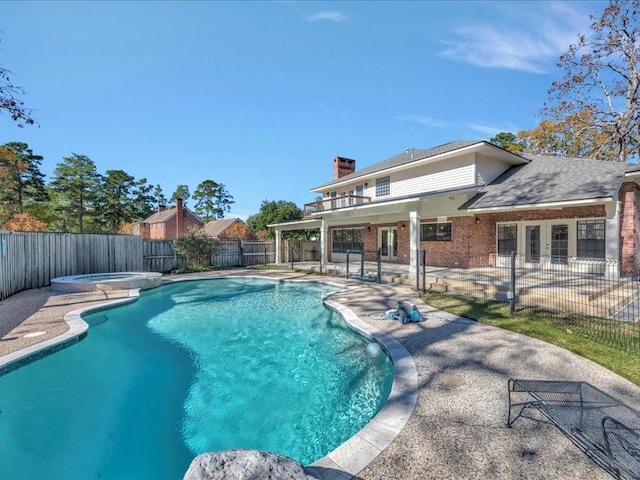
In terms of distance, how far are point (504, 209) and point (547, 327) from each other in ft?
23.0

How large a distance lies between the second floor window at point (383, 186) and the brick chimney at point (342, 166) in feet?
23.9

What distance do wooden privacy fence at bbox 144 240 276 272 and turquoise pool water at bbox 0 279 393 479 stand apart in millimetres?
11154

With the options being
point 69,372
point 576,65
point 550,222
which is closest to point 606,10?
point 576,65

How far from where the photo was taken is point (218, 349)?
7.15 m

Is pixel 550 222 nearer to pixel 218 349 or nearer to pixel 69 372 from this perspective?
pixel 218 349

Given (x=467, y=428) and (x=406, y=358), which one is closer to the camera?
(x=467, y=428)

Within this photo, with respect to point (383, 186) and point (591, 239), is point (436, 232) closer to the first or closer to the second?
point (383, 186)

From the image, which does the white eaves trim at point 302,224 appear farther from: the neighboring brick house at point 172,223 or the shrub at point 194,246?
the neighboring brick house at point 172,223

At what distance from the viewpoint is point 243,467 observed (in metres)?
2.06

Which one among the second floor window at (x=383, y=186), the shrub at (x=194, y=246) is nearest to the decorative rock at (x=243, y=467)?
the second floor window at (x=383, y=186)

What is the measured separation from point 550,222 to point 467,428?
529 inches

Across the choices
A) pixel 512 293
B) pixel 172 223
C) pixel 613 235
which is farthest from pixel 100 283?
pixel 172 223

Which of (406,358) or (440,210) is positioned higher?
(440,210)

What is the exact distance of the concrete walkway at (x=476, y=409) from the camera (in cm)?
272
